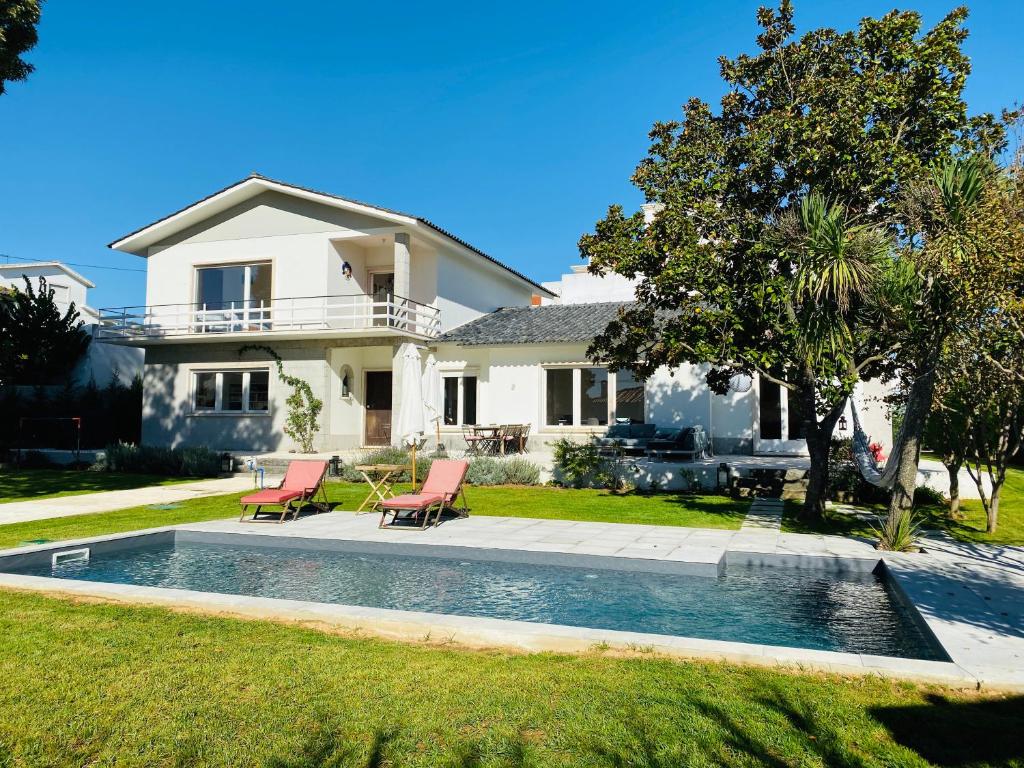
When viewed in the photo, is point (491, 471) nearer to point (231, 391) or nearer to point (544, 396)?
point (544, 396)

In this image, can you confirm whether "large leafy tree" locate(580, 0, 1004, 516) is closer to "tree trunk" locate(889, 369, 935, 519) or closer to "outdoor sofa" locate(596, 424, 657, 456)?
"tree trunk" locate(889, 369, 935, 519)

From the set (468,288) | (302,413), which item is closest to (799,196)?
(302,413)

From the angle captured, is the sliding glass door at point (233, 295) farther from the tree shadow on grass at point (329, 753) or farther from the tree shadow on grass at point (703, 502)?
the tree shadow on grass at point (329, 753)

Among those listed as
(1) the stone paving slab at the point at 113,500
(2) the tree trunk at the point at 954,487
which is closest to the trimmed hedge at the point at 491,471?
(1) the stone paving slab at the point at 113,500

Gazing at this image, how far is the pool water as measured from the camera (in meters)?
6.77

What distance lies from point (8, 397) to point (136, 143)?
13.5m

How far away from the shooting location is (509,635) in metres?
5.73

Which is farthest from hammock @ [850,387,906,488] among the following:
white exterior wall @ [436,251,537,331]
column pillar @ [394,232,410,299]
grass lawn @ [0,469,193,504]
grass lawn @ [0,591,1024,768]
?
grass lawn @ [0,469,193,504]

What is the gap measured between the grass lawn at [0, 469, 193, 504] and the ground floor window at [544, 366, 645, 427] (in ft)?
38.8

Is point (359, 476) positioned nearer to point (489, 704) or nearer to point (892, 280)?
point (892, 280)

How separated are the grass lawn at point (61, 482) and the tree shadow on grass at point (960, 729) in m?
17.1

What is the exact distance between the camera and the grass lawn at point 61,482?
16.8 meters

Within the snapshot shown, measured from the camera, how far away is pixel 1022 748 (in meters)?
3.88

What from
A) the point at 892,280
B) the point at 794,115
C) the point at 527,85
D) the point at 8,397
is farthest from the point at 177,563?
the point at 8,397
